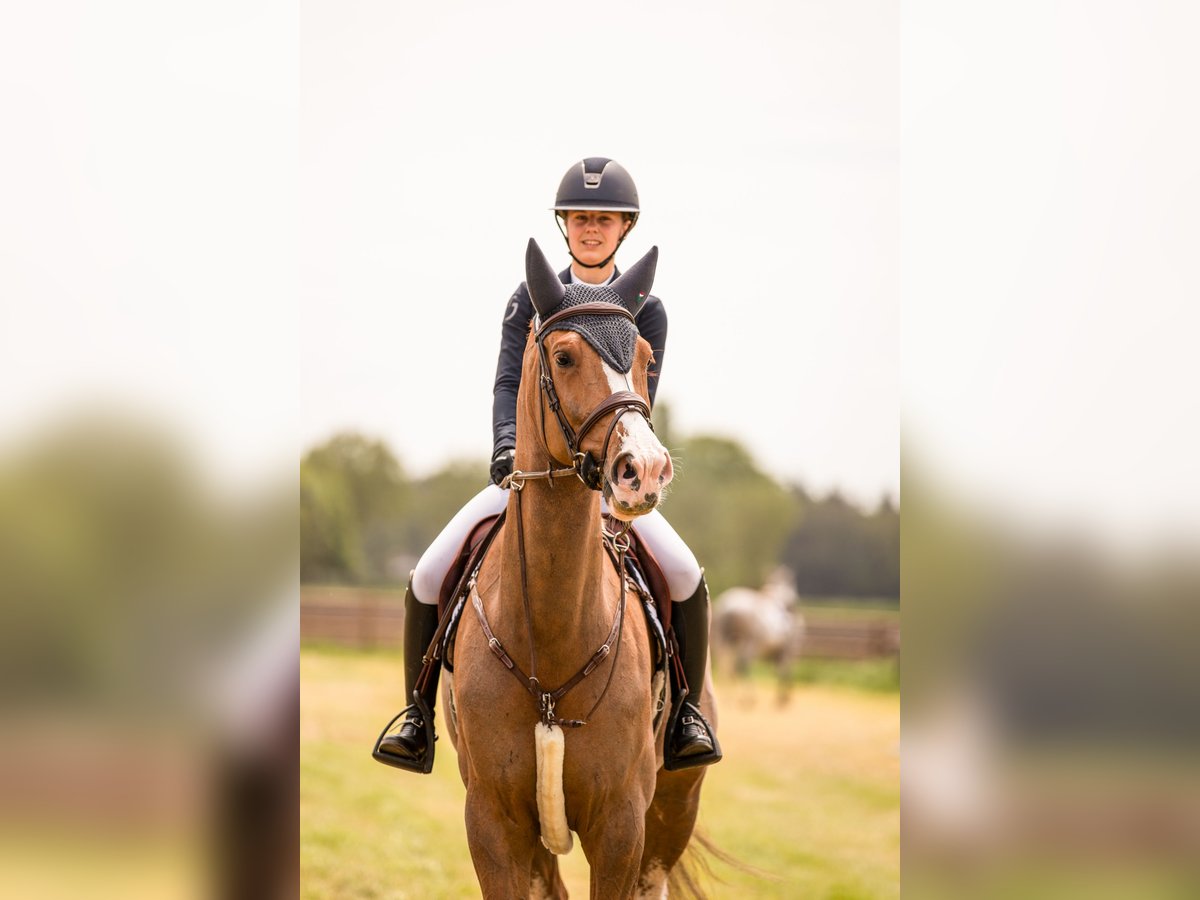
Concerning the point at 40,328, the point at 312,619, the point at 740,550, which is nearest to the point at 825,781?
the point at 312,619

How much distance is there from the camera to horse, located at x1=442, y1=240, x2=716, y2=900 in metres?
4.80

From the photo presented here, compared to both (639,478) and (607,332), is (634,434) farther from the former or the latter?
(607,332)

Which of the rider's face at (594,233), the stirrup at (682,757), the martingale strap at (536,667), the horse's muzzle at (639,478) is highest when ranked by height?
the rider's face at (594,233)

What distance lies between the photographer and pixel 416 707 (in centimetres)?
609

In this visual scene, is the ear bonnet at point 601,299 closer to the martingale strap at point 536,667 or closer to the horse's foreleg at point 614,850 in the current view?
the martingale strap at point 536,667

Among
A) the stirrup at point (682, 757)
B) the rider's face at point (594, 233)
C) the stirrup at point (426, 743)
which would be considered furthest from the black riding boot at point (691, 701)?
the rider's face at point (594, 233)

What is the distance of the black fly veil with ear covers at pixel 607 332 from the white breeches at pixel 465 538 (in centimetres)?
165

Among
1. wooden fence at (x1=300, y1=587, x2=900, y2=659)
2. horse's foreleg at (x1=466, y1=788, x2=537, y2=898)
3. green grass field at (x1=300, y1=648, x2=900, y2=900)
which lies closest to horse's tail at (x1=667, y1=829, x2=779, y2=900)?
green grass field at (x1=300, y1=648, x2=900, y2=900)

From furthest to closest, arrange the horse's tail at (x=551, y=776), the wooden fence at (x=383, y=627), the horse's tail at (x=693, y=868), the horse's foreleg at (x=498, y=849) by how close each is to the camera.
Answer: the wooden fence at (x=383, y=627), the horse's tail at (x=693, y=868), the horse's foreleg at (x=498, y=849), the horse's tail at (x=551, y=776)

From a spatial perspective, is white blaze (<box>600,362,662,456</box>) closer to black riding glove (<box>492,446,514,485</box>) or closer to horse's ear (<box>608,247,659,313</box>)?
horse's ear (<box>608,247,659,313</box>)

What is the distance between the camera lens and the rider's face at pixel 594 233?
19.9 ft

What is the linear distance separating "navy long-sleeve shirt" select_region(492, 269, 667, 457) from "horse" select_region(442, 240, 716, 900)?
0.44m

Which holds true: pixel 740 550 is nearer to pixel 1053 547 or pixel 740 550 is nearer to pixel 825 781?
pixel 825 781

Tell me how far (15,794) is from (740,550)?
168ft
